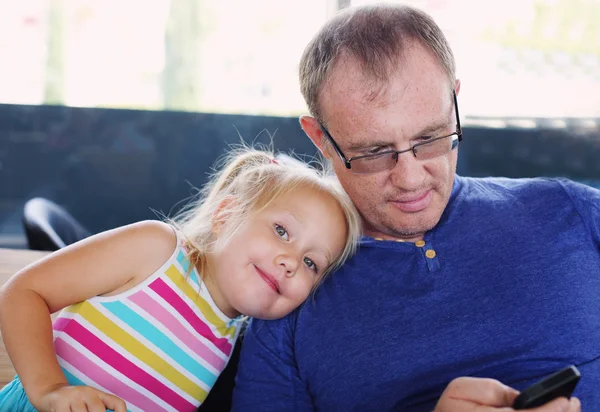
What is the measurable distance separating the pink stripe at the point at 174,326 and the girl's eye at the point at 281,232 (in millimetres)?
294

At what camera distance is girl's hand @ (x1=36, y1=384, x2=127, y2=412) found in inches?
46.9

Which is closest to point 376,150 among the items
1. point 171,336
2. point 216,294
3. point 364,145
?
point 364,145

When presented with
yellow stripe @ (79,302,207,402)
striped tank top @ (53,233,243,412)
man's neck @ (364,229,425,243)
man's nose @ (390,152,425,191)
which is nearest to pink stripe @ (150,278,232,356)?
striped tank top @ (53,233,243,412)

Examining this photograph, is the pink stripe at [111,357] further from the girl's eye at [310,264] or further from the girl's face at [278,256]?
the girl's eye at [310,264]

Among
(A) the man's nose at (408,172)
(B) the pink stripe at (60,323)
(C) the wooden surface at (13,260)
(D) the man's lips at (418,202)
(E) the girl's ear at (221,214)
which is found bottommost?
(C) the wooden surface at (13,260)

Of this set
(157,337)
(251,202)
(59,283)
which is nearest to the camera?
(59,283)

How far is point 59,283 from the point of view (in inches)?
55.6

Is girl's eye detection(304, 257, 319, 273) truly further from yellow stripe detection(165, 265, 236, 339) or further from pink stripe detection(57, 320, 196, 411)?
pink stripe detection(57, 320, 196, 411)

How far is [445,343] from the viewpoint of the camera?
144cm

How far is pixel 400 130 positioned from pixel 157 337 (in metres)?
0.69

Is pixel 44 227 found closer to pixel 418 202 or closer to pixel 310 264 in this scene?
pixel 310 264

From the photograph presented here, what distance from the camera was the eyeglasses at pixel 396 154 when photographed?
1477 millimetres

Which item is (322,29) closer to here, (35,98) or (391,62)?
(391,62)

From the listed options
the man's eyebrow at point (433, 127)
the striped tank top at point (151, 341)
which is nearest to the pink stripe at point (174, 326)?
the striped tank top at point (151, 341)
